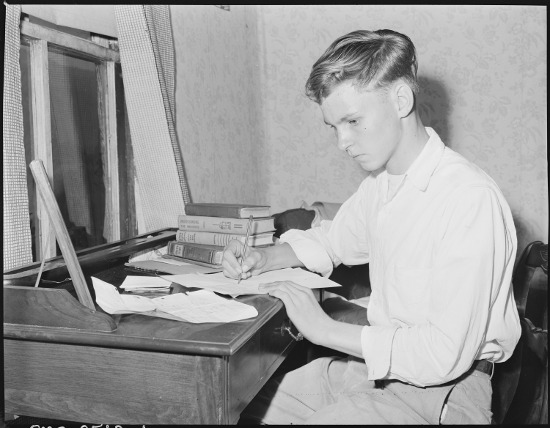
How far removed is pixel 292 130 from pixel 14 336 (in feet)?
8.10

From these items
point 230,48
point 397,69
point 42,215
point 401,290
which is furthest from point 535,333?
point 230,48

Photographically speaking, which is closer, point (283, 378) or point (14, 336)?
point (14, 336)

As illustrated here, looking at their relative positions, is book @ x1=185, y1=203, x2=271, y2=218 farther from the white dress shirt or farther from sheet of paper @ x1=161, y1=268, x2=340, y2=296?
the white dress shirt

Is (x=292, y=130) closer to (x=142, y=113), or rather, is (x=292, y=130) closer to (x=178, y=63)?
(x=178, y=63)

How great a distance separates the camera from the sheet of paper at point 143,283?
129 centimetres

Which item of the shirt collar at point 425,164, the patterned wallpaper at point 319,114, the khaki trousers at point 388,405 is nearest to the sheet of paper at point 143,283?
the khaki trousers at point 388,405

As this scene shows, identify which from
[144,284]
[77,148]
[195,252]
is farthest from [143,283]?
[77,148]

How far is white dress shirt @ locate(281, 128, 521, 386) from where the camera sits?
3.41ft

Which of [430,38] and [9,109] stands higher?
[430,38]

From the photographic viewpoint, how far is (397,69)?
1247 mm

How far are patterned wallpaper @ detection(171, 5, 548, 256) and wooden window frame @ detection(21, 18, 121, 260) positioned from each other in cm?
66

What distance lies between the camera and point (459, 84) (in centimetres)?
308

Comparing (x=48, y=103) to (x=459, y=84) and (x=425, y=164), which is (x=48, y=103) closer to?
(x=425, y=164)

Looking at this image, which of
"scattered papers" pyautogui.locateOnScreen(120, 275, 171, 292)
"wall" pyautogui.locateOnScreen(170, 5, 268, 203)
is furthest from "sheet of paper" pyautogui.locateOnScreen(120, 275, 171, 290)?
"wall" pyautogui.locateOnScreen(170, 5, 268, 203)
